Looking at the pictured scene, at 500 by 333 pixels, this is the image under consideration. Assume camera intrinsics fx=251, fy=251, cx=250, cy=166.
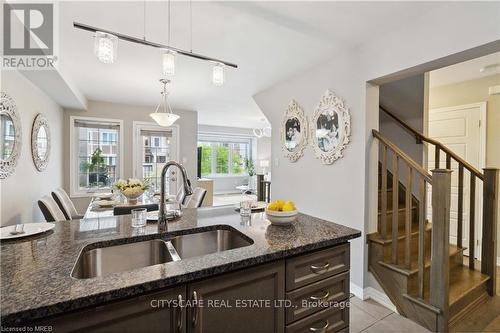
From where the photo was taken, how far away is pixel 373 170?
8.07 feet

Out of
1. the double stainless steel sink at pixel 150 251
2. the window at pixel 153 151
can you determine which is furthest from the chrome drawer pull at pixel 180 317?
the window at pixel 153 151

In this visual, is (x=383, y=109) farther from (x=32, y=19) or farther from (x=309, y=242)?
(x=32, y=19)

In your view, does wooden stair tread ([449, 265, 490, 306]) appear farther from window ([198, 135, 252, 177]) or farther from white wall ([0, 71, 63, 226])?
window ([198, 135, 252, 177])

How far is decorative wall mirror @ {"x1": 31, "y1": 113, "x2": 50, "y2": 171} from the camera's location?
3.13m

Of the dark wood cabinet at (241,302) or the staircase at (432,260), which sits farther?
the staircase at (432,260)

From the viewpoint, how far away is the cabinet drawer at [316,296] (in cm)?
114

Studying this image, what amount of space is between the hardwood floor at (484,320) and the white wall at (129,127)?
15.9 feet

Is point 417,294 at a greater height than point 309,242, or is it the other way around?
point 309,242

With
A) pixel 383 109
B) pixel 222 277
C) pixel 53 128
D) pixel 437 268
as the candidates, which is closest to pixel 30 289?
pixel 222 277

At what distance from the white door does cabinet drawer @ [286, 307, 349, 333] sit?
3.07 m

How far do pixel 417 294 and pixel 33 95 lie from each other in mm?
4673

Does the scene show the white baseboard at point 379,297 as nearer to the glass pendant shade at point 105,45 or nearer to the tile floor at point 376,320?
the tile floor at point 376,320

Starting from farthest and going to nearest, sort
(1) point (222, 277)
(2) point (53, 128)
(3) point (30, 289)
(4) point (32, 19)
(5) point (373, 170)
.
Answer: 1. (2) point (53, 128)
2. (5) point (373, 170)
3. (4) point (32, 19)
4. (1) point (222, 277)
5. (3) point (30, 289)

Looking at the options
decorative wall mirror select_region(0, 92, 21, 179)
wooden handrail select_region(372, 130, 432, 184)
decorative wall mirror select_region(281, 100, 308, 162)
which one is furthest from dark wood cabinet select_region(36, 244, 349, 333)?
decorative wall mirror select_region(0, 92, 21, 179)
